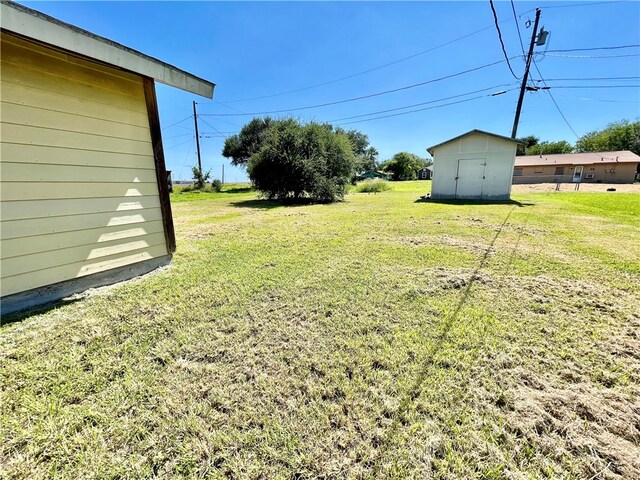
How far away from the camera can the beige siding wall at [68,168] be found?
2.39 meters

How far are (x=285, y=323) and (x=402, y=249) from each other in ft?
9.51

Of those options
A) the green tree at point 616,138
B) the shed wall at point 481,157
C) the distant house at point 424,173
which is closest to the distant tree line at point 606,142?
the green tree at point 616,138

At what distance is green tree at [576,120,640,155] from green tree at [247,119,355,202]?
4639 cm

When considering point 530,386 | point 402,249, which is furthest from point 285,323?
point 402,249

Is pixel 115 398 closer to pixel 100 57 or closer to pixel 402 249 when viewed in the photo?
pixel 100 57

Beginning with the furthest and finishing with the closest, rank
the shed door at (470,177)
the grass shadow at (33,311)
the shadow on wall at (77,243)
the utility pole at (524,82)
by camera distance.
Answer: the utility pole at (524,82) < the shed door at (470,177) < the shadow on wall at (77,243) < the grass shadow at (33,311)

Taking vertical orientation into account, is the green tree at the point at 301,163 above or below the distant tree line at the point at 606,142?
below

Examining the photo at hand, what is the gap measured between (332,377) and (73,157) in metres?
3.40

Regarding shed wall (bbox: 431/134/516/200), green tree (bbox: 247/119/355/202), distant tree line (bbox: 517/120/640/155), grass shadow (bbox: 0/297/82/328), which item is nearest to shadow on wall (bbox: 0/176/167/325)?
grass shadow (bbox: 0/297/82/328)

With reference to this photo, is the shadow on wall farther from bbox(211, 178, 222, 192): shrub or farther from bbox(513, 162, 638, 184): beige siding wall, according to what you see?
bbox(513, 162, 638, 184): beige siding wall

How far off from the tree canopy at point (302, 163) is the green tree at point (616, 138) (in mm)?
46124

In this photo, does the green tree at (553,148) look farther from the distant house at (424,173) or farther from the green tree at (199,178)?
the green tree at (199,178)

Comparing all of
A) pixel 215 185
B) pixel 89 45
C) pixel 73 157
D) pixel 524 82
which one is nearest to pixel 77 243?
pixel 73 157

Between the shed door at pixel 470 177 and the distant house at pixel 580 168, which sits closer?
the shed door at pixel 470 177
